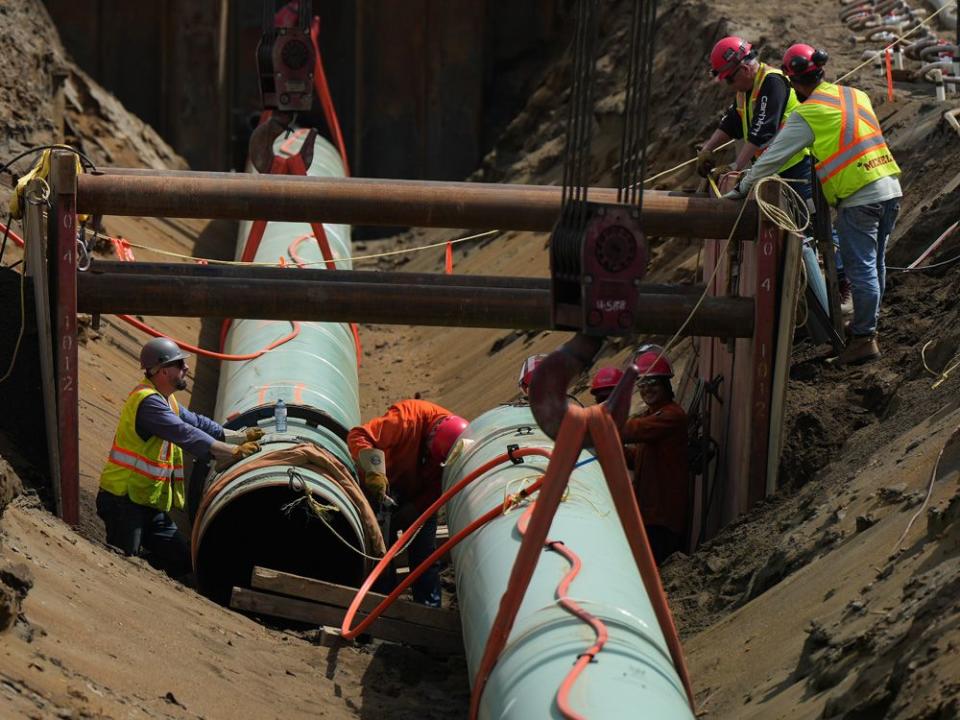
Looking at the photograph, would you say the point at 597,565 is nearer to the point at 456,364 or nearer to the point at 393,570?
the point at 393,570

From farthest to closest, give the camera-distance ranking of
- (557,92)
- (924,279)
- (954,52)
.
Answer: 1. (557,92)
2. (954,52)
3. (924,279)

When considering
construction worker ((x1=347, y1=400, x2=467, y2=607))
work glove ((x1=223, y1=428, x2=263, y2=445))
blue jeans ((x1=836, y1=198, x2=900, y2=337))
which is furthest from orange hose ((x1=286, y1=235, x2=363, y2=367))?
blue jeans ((x1=836, y1=198, x2=900, y2=337))

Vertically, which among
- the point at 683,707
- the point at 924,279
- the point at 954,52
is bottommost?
the point at 683,707

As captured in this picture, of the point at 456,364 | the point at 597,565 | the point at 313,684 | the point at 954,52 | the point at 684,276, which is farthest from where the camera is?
the point at 456,364

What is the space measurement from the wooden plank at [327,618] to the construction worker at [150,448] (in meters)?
0.82

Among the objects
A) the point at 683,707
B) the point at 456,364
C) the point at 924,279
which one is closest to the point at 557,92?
the point at 456,364

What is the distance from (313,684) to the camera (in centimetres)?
780

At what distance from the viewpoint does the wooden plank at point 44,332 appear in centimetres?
882

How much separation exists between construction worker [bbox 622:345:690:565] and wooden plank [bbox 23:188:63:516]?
3.12 metres

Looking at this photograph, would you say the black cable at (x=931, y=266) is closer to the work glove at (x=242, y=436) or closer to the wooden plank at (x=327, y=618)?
the wooden plank at (x=327, y=618)

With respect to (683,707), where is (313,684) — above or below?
below

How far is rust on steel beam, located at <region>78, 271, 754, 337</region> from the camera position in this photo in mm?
8938

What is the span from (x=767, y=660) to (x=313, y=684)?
2185 millimetres

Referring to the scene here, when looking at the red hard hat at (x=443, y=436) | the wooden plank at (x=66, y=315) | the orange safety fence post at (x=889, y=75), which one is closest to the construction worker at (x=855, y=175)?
the red hard hat at (x=443, y=436)
